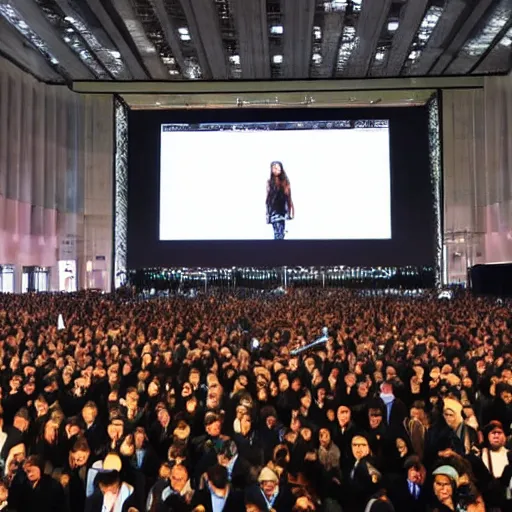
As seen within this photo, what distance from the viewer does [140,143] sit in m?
36.8

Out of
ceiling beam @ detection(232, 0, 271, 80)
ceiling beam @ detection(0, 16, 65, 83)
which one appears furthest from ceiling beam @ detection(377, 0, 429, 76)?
ceiling beam @ detection(0, 16, 65, 83)

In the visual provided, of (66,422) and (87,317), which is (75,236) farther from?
(66,422)

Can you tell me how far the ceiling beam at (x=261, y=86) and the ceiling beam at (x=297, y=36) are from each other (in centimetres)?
73

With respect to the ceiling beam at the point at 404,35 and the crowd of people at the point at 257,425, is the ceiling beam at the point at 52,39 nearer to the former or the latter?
the ceiling beam at the point at 404,35

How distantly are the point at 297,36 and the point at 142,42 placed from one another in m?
6.56

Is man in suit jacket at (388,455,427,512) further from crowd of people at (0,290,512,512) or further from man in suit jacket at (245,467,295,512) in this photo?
man in suit jacket at (245,467,295,512)

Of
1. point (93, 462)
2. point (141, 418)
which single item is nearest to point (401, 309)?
point (141, 418)

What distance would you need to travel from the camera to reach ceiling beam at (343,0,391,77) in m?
26.1

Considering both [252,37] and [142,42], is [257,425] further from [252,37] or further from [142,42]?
[142,42]

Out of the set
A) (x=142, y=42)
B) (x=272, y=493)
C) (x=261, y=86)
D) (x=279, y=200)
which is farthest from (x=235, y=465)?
(x=261, y=86)

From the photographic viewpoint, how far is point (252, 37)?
29297 mm

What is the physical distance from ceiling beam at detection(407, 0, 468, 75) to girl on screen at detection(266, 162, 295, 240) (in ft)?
26.2

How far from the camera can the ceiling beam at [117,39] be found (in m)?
26.3

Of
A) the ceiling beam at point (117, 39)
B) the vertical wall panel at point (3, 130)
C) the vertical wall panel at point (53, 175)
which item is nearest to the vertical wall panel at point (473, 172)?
the ceiling beam at point (117, 39)
